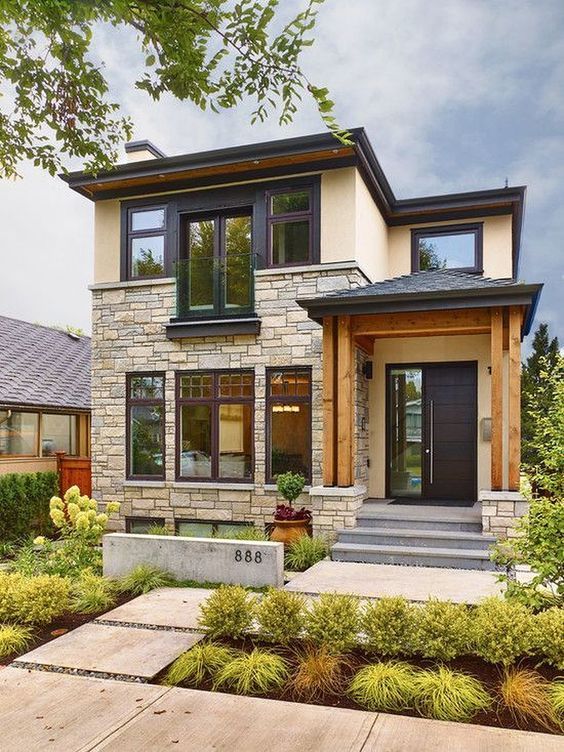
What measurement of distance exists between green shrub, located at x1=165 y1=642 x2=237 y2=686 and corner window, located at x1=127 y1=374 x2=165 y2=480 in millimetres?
6245

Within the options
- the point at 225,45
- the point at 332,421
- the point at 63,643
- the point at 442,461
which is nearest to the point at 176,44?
the point at 225,45

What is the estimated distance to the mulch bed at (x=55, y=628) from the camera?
5.40 m

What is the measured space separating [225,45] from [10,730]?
471 centimetres

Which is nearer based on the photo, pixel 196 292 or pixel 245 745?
pixel 245 745

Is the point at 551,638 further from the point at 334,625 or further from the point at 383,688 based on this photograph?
the point at 334,625

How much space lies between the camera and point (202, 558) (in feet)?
24.3

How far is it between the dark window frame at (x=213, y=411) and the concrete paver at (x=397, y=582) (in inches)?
113

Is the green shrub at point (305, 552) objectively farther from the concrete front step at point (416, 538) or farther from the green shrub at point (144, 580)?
the green shrub at point (144, 580)

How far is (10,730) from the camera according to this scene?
3953 mm

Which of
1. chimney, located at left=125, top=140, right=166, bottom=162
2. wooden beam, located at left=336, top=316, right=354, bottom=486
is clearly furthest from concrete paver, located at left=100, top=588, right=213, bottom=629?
chimney, located at left=125, top=140, right=166, bottom=162

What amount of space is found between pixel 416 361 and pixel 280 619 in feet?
22.2

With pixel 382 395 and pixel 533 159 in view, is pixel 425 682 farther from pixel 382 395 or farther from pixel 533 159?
pixel 533 159

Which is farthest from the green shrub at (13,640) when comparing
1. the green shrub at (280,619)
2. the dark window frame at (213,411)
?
the dark window frame at (213,411)

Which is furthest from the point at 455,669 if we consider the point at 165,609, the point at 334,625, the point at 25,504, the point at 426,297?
the point at 25,504
